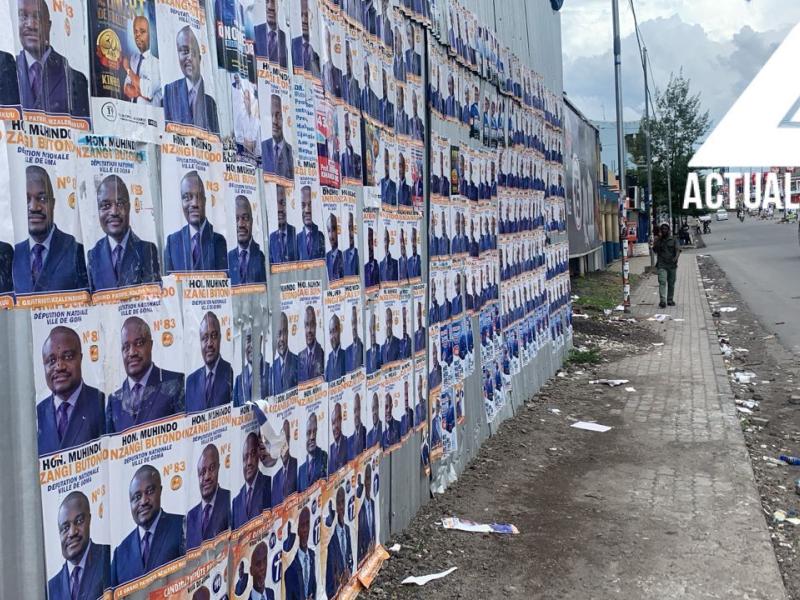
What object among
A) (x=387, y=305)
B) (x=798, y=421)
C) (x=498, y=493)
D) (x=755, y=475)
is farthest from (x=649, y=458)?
(x=387, y=305)

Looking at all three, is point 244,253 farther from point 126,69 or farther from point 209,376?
point 126,69

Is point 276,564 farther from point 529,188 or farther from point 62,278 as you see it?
point 529,188

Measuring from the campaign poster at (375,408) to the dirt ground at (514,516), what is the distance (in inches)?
28.0


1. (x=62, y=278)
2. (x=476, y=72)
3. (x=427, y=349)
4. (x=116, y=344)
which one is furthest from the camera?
(x=476, y=72)

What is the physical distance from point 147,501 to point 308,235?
1.54 metres

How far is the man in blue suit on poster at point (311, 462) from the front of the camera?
11.9ft

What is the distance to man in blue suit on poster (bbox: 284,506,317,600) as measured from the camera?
3.50 meters

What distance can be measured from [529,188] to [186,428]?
23.2 feet

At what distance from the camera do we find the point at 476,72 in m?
6.84

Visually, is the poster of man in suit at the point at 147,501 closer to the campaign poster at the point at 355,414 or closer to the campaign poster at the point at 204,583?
the campaign poster at the point at 204,583

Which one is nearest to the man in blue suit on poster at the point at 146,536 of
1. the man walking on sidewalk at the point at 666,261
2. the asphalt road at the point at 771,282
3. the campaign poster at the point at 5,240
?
the campaign poster at the point at 5,240

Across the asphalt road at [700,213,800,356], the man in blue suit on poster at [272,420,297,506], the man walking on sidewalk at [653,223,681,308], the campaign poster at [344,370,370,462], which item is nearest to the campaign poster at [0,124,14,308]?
the man in blue suit on poster at [272,420,297,506]

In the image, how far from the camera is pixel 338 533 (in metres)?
4.04

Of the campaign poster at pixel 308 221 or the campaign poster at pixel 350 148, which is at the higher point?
the campaign poster at pixel 350 148
